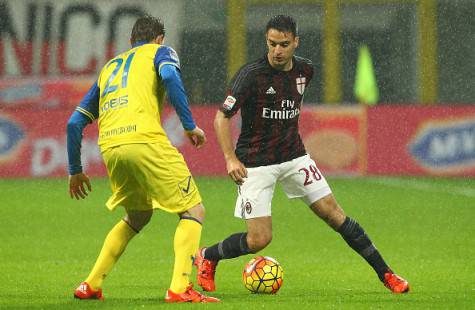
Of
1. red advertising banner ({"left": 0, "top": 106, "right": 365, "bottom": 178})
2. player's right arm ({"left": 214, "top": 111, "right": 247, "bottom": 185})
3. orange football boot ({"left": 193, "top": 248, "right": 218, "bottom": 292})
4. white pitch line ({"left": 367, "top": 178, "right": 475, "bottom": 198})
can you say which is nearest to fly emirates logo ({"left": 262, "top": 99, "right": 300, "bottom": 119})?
player's right arm ({"left": 214, "top": 111, "right": 247, "bottom": 185})

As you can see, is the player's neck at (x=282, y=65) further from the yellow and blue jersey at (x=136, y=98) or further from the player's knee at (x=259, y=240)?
the player's knee at (x=259, y=240)

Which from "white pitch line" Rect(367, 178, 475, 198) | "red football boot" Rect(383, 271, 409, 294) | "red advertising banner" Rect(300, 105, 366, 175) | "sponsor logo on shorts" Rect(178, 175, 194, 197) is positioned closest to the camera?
"sponsor logo on shorts" Rect(178, 175, 194, 197)

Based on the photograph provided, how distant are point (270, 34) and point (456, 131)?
1272 centimetres

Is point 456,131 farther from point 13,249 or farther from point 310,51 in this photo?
point 13,249

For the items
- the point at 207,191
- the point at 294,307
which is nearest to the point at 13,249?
the point at 294,307

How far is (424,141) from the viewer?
20.0 metres

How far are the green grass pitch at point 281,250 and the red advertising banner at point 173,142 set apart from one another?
1.15 m

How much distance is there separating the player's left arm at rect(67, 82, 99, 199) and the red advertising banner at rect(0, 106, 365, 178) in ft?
39.2

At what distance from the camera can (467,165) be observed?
19969mm

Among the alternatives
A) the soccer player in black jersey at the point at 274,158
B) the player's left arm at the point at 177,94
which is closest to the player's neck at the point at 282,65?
the soccer player in black jersey at the point at 274,158

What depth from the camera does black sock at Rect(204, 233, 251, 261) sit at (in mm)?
8094

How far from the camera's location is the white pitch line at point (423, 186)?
17.2 meters

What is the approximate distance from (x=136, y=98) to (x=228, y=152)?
0.74 m

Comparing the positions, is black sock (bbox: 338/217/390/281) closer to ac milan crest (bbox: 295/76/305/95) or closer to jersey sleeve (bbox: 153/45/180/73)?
ac milan crest (bbox: 295/76/305/95)
